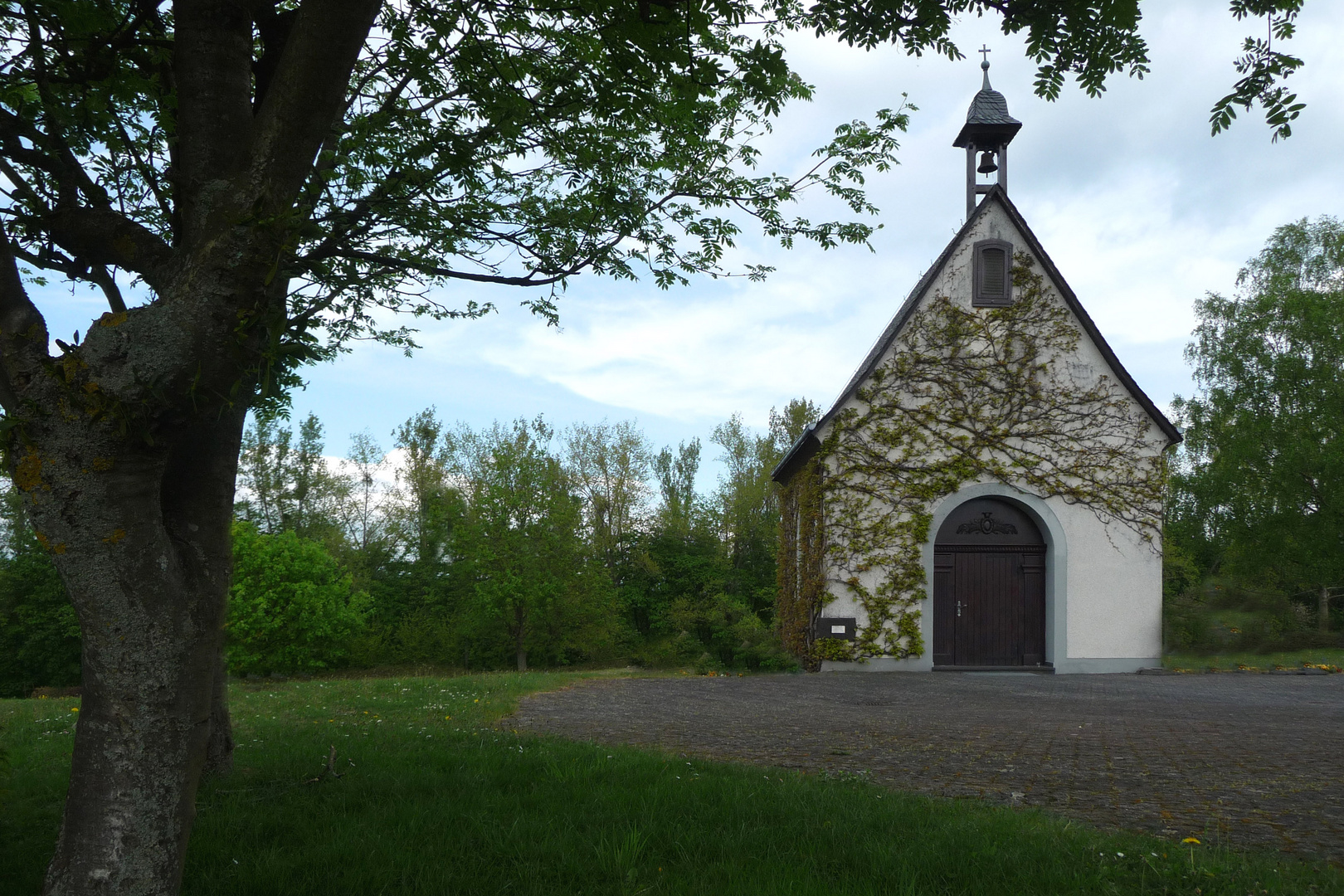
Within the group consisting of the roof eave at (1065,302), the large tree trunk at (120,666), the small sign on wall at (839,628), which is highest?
the roof eave at (1065,302)

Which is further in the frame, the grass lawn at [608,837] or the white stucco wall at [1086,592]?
the white stucco wall at [1086,592]

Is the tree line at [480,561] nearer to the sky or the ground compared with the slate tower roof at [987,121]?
nearer to the ground

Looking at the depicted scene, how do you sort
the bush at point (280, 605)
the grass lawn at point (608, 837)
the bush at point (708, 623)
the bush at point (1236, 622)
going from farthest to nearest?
the bush at point (708, 623) → the bush at point (280, 605) → the bush at point (1236, 622) → the grass lawn at point (608, 837)

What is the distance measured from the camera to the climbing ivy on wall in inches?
578

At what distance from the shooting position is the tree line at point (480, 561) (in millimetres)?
21406

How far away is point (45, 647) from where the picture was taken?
3309cm

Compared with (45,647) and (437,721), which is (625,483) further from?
Result: (437,721)

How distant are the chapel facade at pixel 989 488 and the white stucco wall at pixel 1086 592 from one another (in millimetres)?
28

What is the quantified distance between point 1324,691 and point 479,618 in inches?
943

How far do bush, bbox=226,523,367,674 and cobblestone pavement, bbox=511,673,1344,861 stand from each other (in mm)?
10942

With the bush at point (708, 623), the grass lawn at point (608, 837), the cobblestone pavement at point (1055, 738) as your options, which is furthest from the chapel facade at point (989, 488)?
the grass lawn at point (608, 837)

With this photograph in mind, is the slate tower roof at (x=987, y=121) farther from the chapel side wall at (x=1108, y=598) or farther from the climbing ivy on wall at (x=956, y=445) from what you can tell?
the chapel side wall at (x=1108, y=598)

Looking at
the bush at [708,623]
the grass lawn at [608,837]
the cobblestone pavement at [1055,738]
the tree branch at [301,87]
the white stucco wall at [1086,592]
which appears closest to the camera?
the tree branch at [301,87]

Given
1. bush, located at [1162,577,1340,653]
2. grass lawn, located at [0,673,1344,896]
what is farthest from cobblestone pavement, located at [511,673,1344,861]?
bush, located at [1162,577,1340,653]
